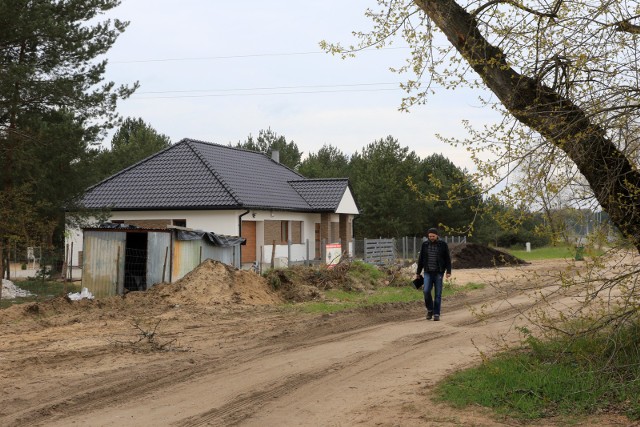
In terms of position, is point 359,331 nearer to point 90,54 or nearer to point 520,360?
point 520,360

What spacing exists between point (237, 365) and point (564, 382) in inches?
179

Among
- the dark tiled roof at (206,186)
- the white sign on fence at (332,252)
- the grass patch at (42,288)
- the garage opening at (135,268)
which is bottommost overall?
the grass patch at (42,288)

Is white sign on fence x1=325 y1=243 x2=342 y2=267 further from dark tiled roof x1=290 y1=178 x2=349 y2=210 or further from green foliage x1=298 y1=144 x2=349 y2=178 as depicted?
green foliage x1=298 y1=144 x2=349 y2=178

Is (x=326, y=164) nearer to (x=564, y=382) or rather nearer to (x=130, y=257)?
(x=130, y=257)

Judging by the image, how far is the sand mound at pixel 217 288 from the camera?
18.7 meters

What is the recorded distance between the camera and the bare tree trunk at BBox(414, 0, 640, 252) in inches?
303

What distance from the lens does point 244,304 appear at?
61.1 ft

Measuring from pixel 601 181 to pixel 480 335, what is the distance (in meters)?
5.36

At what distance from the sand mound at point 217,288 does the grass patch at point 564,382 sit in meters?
10.7

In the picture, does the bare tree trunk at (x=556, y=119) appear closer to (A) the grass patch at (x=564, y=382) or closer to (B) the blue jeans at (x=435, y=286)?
(A) the grass patch at (x=564, y=382)

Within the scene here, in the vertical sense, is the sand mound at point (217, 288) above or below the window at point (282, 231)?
below

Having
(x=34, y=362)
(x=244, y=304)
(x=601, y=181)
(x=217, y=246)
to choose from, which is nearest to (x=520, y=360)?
(x=601, y=181)

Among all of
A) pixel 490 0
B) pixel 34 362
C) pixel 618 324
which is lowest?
pixel 34 362

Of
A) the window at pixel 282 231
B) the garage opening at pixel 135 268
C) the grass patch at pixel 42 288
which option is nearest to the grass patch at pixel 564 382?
the garage opening at pixel 135 268
